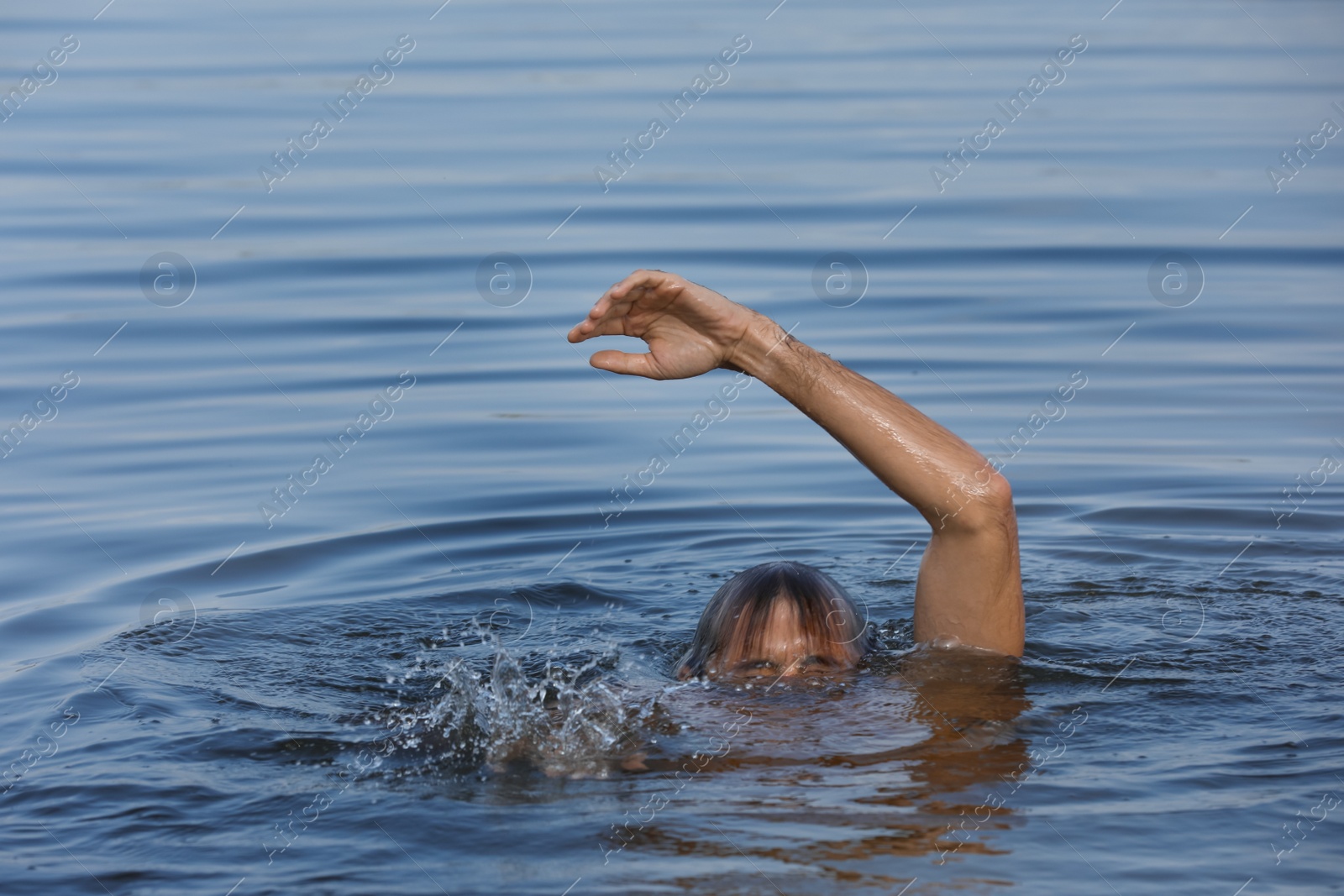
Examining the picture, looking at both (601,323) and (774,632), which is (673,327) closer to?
(601,323)

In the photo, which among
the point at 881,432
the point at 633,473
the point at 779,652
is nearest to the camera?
the point at 881,432

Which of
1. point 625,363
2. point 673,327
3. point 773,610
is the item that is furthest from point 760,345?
point 773,610

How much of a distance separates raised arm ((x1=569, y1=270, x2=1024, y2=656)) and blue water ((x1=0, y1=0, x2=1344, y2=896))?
51 cm

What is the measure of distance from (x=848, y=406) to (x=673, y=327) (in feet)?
1.92

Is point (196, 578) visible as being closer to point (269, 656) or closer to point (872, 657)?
point (269, 656)

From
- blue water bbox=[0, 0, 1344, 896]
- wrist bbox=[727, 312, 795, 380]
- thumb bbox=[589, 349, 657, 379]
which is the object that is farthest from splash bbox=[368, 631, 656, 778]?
wrist bbox=[727, 312, 795, 380]

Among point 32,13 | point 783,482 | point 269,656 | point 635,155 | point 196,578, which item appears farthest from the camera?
point 32,13

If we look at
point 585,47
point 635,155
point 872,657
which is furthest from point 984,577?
point 585,47

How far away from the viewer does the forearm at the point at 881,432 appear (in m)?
4.58

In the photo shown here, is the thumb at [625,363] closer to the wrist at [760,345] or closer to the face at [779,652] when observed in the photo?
the wrist at [760,345]

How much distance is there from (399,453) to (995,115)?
8920 mm

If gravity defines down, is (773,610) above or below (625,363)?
below

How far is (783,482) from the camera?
25.9 feet

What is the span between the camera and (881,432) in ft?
15.0
